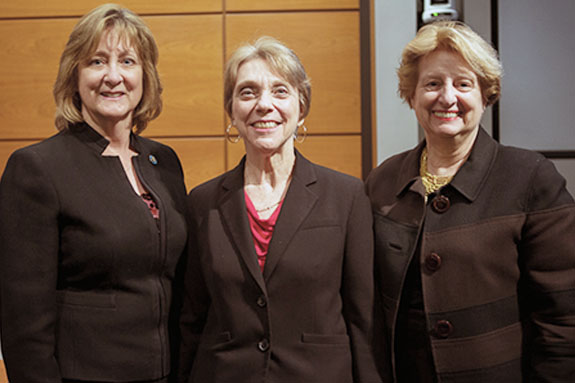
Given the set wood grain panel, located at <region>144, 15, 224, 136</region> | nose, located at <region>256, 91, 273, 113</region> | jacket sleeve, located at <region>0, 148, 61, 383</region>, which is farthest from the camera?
wood grain panel, located at <region>144, 15, 224, 136</region>

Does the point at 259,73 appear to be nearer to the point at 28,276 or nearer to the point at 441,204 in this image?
the point at 441,204

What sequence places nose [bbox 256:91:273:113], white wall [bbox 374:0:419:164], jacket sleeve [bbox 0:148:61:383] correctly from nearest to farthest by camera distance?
jacket sleeve [bbox 0:148:61:383]
nose [bbox 256:91:273:113]
white wall [bbox 374:0:419:164]

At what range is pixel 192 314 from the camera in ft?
5.67

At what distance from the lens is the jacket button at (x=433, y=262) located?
1.56 metres

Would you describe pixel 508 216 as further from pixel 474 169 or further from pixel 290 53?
pixel 290 53

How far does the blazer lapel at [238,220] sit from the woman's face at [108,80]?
41 cm

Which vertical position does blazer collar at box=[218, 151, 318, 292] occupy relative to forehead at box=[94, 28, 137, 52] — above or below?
below

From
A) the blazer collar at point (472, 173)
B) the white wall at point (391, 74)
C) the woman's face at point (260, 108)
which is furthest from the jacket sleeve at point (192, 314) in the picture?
the white wall at point (391, 74)

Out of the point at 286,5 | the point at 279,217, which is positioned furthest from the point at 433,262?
the point at 286,5

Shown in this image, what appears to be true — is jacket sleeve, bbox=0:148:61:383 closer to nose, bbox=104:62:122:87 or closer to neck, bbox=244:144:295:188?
nose, bbox=104:62:122:87

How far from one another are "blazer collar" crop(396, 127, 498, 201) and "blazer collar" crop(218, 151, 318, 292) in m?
0.30

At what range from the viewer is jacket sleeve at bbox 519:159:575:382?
151cm

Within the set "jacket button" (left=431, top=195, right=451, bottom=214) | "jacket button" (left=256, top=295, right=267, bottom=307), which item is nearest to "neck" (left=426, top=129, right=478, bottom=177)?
"jacket button" (left=431, top=195, right=451, bottom=214)

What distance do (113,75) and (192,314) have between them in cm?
77
